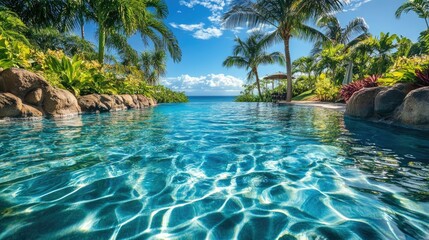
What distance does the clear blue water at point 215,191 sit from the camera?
1.49 metres

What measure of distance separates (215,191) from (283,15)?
1545 cm

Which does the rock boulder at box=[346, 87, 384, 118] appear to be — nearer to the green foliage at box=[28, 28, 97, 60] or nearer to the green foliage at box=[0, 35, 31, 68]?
the green foliage at box=[0, 35, 31, 68]

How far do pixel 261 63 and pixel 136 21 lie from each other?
17193mm

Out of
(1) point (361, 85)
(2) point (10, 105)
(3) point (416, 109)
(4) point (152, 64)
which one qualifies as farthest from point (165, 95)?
(3) point (416, 109)

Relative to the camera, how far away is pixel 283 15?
14625 millimetres

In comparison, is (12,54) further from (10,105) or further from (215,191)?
(215,191)

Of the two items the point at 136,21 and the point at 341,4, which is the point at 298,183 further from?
the point at 341,4

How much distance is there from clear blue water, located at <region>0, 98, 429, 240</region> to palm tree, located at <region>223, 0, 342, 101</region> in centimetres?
1291

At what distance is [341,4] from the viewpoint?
1330 centimetres

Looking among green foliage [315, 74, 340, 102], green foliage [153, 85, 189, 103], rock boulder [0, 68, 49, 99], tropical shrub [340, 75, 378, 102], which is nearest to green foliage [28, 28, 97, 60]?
green foliage [153, 85, 189, 103]

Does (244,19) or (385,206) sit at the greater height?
(244,19)

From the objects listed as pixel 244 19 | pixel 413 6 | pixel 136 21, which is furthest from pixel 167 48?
pixel 413 6

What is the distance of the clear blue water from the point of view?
1.49 meters

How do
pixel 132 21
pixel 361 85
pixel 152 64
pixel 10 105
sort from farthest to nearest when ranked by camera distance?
pixel 152 64, pixel 132 21, pixel 361 85, pixel 10 105
